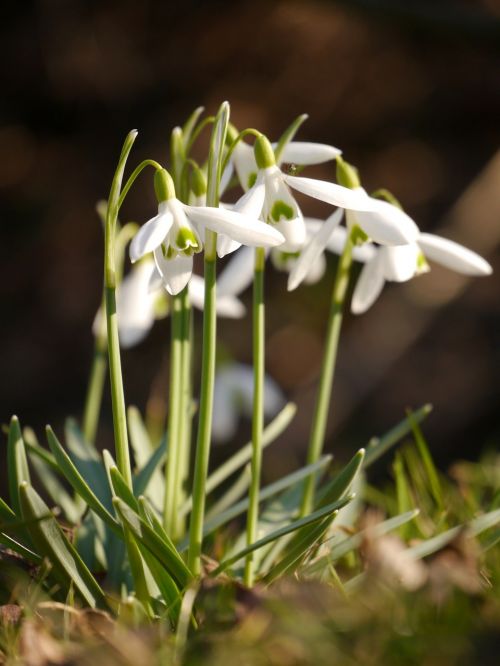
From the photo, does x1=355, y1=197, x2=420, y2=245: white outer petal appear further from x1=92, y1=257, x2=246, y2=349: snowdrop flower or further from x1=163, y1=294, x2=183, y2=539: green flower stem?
x1=92, y1=257, x2=246, y2=349: snowdrop flower

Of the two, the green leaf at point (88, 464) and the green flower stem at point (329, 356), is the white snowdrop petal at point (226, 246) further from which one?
the green leaf at point (88, 464)

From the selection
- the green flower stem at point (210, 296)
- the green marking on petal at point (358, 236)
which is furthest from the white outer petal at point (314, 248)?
the green flower stem at point (210, 296)

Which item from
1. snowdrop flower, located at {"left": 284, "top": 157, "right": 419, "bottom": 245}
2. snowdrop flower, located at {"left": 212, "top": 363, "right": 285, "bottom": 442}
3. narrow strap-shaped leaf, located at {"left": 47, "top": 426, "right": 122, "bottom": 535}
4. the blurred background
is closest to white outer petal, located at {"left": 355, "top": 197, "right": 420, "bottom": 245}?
snowdrop flower, located at {"left": 284, "top": 157, "right": 419, "bottom": 245}

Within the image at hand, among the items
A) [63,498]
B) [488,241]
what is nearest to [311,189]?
[63,498]

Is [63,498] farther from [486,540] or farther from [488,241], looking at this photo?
[488,241]

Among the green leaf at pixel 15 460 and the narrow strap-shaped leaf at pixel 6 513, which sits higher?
the green leaf at pixel 15 460

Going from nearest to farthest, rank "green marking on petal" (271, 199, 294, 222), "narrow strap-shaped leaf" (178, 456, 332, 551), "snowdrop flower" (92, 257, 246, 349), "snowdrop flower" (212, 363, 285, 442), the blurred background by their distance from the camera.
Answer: "green marking on petal" (271, 199, 294, 222) < "narrow strap-shaped leaf" (178, 456, 332, 551) < "snowdrop flower" (92, 257, 246, 349) < "snowdrop flower" (212, 363, 285, 442) < the blurred background
